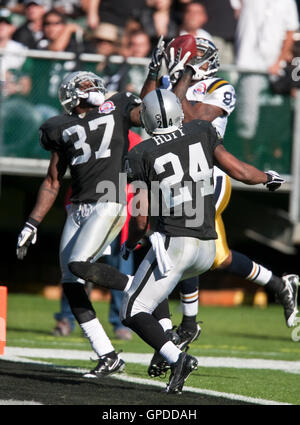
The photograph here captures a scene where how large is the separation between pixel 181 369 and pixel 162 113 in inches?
55.7

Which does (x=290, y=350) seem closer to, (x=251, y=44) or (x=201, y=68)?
(x=201, y=68)

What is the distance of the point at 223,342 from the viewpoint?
8672mm

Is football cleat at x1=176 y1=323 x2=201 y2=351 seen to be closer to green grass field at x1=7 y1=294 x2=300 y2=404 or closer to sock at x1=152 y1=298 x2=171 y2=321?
green grass field at x1=7 y1=294 x2=300 y2=404

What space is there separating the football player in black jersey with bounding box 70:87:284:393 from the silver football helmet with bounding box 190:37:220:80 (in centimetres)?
112

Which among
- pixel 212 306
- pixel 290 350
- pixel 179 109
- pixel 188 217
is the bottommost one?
pixel 212 306

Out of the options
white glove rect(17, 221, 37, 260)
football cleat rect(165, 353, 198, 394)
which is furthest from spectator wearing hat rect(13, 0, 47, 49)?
football cleat rect(165, 353, 198, 394)

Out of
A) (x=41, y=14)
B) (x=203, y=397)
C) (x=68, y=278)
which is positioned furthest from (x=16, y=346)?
(x=41, y=14)

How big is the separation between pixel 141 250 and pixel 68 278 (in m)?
5.35

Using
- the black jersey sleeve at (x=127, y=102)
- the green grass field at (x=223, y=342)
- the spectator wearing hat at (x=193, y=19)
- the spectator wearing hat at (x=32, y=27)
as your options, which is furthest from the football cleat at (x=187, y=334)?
the spectator wearing hat at (x=32, y=27)

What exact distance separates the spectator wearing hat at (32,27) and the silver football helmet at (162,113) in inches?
230

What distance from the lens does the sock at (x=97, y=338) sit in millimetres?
5785

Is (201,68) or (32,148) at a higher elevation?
(201,68)

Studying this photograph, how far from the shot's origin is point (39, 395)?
488 centimetres

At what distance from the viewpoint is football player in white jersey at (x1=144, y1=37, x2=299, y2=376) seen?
20.6ft
